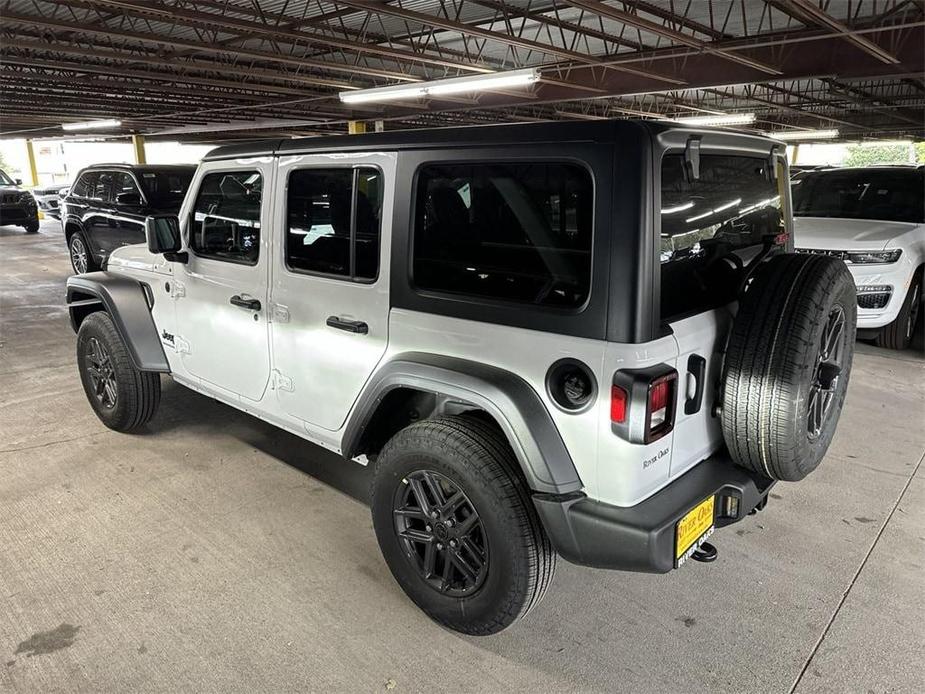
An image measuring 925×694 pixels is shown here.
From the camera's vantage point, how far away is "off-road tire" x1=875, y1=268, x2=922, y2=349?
614 centimetres

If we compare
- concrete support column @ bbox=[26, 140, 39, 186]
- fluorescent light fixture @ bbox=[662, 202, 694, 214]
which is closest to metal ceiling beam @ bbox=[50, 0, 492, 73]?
fluorescent light fixture @ bbox=[662, 202, 694, 214]

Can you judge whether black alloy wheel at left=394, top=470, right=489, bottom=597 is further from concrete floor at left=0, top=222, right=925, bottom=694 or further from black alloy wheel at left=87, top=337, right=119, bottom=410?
black alloy wheel at left=87, top=337, right=119, bottom=410

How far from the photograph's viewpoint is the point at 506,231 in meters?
2.17

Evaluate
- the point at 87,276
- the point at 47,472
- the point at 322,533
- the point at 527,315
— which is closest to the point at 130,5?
the point at 87,276

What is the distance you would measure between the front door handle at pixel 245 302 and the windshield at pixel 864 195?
615cm

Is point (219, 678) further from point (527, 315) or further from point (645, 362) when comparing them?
point (645, 362)

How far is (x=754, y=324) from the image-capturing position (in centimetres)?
217

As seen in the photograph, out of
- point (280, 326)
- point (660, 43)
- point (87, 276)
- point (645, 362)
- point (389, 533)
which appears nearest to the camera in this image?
point (645, 362)

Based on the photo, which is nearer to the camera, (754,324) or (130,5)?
(754,324)

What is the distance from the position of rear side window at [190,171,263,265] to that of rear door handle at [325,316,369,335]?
605 millimetres

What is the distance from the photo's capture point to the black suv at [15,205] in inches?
615

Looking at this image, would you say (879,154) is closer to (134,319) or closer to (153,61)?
(153,61)

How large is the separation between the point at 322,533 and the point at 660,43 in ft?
38.2

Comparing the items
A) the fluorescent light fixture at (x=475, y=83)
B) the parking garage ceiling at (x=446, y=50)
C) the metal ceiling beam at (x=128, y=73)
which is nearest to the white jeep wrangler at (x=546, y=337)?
the parking garage ceiling at (x=446, y=50)
